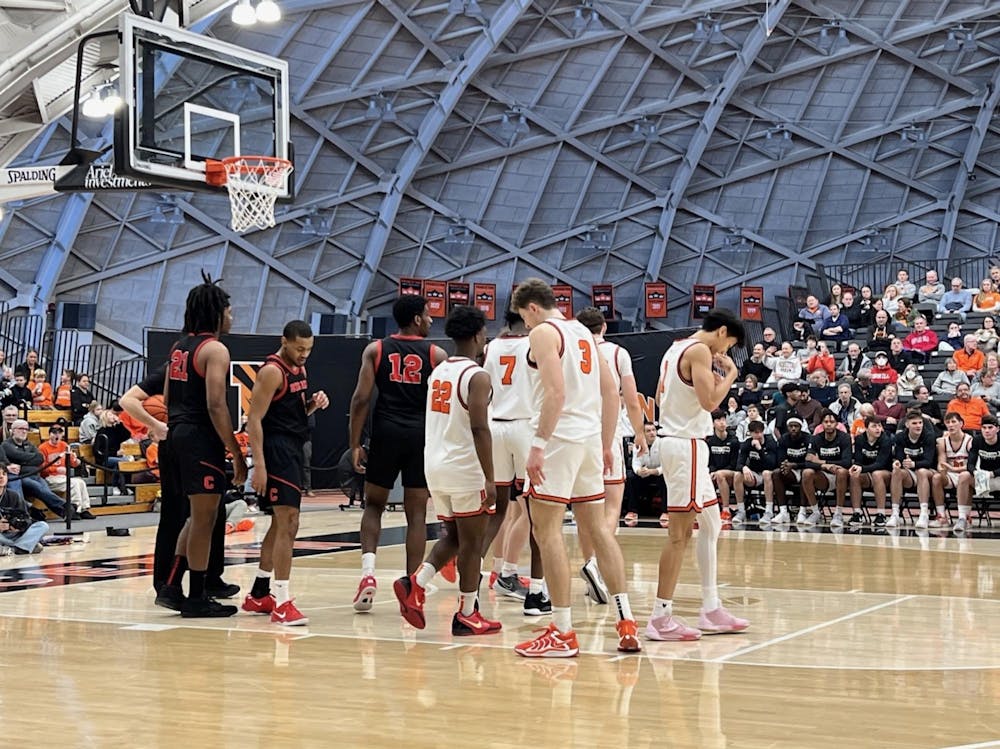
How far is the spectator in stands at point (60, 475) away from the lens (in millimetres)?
15758

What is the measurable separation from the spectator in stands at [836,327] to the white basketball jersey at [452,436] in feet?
57.8

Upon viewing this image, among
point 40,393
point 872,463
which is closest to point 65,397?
point 40,393

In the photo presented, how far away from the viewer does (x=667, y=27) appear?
88.3ft

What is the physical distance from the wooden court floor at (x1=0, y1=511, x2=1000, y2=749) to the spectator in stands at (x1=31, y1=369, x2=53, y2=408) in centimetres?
1157

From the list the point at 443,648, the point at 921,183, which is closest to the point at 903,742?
the point at 443,648

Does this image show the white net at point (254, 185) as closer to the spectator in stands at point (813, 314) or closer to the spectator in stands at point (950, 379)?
the spectator in stands at point (950, 379)

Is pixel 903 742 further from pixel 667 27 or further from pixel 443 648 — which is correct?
pixel 667 27

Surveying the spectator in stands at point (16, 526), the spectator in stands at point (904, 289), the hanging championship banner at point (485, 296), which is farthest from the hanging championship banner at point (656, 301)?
the spectator in stands at point (16, 526)

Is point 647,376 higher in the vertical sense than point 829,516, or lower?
higher

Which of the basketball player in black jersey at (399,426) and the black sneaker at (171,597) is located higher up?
the basketball player in black jersey at (399,426)

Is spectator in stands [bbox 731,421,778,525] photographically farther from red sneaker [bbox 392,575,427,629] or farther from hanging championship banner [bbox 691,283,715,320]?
hanging championship banner [bbox 691,283,715,320]

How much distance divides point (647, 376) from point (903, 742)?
1963cm

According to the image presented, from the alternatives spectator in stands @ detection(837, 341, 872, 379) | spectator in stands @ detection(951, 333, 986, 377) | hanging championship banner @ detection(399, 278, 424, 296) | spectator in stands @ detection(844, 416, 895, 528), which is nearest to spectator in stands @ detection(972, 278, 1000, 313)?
spectator in stands @ detection(837, 341, 872, 379)

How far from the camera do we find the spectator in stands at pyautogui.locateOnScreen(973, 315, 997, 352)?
64.4 feet
